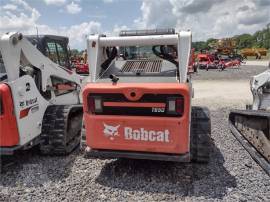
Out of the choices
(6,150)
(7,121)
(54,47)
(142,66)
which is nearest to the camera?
(7,121)

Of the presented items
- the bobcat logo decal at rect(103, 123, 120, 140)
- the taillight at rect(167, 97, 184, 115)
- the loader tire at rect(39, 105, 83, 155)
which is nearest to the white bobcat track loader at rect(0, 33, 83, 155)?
the loader tire at rect(39, 105, 83, 155)

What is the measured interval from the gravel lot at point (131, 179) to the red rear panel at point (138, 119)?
1.74ft

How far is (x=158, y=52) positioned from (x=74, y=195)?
261 cm

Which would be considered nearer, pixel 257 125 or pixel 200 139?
pixel 200 139

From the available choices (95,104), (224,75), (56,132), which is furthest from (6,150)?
(224,75)

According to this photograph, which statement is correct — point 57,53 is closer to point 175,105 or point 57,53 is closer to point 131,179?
point 131,179

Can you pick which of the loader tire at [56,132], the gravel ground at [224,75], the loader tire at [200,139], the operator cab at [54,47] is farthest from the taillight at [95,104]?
the gravel ground at [224,75]

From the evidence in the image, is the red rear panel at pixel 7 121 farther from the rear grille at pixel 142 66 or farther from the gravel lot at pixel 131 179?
the rear grille at pixel 142 66

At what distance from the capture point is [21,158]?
17.7ft

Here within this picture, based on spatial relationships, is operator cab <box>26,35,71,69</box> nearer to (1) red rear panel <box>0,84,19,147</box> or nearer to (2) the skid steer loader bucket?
(1) red rear panel <box>0,84,19,147</box>

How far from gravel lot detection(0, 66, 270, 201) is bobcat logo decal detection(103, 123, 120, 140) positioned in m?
0.71

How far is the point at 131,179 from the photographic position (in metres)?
4.46

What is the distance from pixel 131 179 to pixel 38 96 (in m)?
2.09

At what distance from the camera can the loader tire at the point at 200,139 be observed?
4.65m
